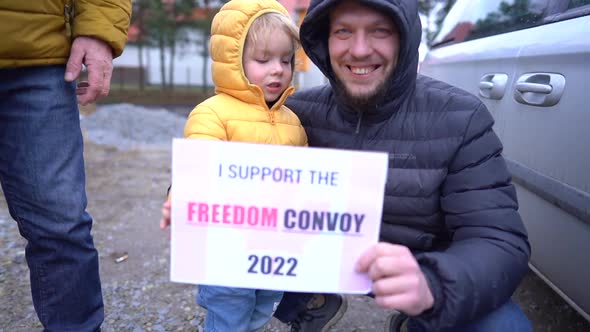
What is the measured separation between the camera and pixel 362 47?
1370mm

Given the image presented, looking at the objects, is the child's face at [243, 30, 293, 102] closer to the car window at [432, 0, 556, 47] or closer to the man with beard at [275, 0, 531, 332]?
the man with beard at [275, 0, 531, 332]

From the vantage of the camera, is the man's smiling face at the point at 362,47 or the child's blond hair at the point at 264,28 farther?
the child's blond hair at the point at 264,28

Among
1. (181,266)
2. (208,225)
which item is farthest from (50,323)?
(208,225)

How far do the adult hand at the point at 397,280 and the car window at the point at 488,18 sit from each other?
1.38m

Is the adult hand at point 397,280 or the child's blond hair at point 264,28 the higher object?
the child's blond hair at point 264,28

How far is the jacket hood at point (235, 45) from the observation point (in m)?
1.55

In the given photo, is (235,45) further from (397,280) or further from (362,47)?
(397,280)

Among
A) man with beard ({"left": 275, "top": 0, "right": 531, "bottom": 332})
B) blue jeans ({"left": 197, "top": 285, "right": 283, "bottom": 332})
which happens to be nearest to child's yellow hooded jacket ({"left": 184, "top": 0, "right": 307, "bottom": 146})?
man with beard ({"left": 275, "top": 0, "right": 531, "bottom": 332})

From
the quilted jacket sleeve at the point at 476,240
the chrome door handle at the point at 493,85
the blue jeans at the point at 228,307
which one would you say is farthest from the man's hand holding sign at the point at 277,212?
the chrome door handle at the point at 493,85

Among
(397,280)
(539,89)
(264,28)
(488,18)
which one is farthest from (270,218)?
(488,18)

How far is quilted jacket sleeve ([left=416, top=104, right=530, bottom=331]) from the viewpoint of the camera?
1110 millimetres

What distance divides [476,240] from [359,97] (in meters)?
0.55

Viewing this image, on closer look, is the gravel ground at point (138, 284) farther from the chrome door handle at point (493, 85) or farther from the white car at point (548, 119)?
the chrome door handle at point (493, 85)

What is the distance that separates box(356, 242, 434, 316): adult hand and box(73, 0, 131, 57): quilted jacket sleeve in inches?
48.6
